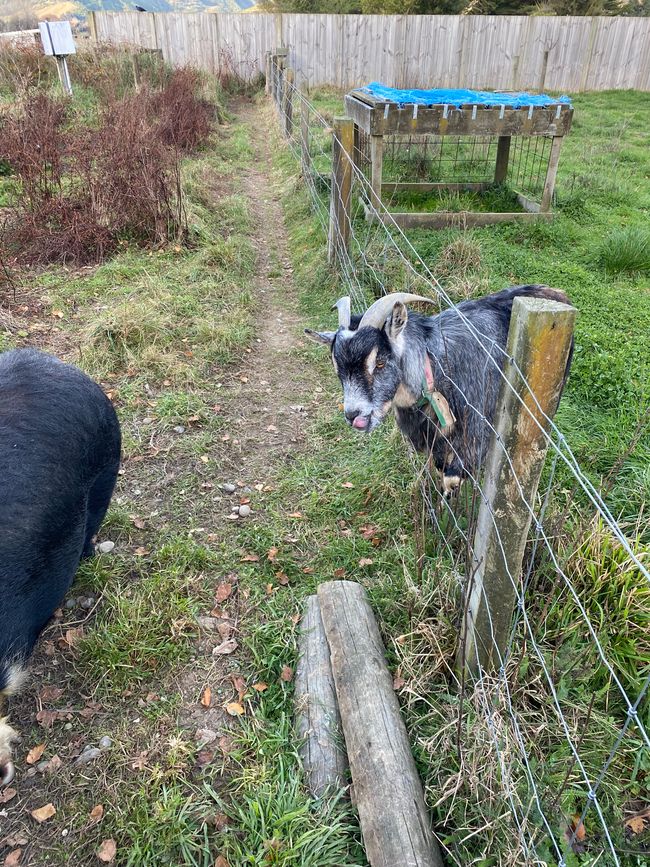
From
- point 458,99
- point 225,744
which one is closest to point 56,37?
point 458,99

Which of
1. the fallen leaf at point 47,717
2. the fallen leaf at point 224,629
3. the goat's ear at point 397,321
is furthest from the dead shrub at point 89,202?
the fallen leaf at point 47,717

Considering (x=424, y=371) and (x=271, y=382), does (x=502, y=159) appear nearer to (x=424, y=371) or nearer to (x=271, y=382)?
(x=271, y=382)

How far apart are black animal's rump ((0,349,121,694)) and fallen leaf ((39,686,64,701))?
0.25 metres

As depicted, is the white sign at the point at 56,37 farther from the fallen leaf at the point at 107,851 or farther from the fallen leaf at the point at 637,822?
the fallen leaf at the point at 637,822

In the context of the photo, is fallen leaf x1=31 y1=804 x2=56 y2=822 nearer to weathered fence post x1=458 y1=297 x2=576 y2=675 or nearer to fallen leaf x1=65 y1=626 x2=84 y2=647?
fallen leaf x1=65 y1=626 x2=84 y2=647

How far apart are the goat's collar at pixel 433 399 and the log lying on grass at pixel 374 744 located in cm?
103

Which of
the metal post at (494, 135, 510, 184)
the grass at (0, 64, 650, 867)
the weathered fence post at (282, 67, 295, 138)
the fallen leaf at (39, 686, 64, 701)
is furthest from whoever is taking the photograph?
the weathered fence post at (282, 67, 295, 138)

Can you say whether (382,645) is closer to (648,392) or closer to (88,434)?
(88,434)

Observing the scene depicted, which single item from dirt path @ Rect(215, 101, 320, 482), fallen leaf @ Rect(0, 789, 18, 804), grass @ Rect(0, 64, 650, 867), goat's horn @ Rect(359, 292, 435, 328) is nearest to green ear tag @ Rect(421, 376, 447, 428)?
goat's horn @ Rect(359, 292, 435, 328)

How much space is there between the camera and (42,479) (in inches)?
106

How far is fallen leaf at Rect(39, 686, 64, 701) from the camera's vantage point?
277 cm

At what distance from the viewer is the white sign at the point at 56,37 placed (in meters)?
11.3

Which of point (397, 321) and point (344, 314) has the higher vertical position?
point (397, 321)

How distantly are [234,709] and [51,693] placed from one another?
885 millimetres
